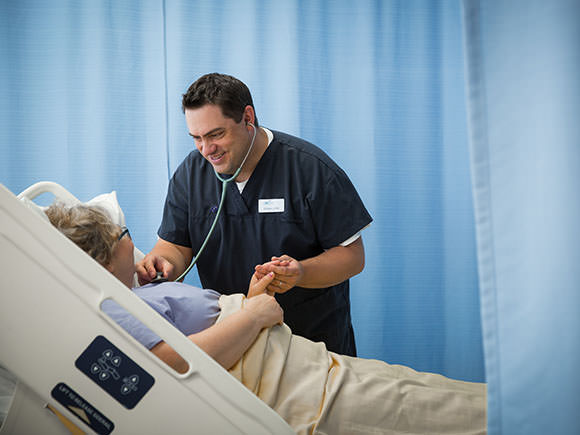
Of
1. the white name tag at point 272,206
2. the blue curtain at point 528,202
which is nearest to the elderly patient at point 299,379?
the blue curtain at point 528,202

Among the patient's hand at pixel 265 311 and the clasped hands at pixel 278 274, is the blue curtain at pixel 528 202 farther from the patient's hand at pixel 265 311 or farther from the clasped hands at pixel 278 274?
the clasped hands at pixel 278 274

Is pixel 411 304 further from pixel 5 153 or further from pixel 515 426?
pixel 5 153

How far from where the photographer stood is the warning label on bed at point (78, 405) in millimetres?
712

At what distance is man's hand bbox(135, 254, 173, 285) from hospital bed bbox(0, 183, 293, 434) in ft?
2.17

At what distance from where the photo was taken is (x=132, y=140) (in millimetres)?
2117

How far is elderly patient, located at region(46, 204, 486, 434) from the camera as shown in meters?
1.00

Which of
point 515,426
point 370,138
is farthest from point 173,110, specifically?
point 515,426

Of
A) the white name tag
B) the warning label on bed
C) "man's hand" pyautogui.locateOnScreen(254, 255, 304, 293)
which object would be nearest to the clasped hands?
"man's hand" pyautogui.locateOnScreen(254, 255, 304, 293)

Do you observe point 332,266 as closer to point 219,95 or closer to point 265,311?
point 265,311

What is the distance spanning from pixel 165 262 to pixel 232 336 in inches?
23.2

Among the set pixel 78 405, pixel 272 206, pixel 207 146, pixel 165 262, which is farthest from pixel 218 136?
pixel 78 405

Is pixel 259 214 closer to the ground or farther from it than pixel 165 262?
farther from it

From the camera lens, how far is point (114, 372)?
0.72 m

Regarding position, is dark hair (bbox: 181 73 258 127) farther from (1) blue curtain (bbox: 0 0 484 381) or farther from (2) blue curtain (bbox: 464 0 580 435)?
(2) blue curtain (bbox: 464 0 580 435)
